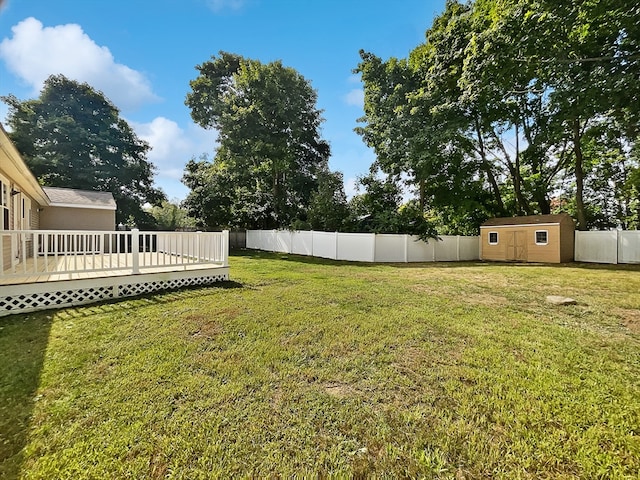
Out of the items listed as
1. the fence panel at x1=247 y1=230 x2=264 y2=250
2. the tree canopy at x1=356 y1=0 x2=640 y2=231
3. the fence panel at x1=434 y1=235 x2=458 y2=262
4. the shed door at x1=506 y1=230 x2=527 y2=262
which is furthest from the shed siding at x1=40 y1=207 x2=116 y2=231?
the shed door at x1=506 y1=230 x2=527 y2=262

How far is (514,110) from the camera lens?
56.5ft

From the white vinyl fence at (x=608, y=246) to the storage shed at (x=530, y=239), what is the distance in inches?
17.9

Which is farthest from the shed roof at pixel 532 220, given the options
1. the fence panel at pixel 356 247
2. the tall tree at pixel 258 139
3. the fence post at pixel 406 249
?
the tall tree at pixel 258 139

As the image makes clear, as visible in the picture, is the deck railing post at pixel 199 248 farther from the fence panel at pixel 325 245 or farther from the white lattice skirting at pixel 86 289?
the fence panel at pixel 325 245

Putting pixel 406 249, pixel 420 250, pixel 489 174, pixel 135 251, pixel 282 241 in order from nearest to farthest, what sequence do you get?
pixel 135 251 → pixel 406 249 → pixel 420 250 → pixel 282 241 → pixel 489 174

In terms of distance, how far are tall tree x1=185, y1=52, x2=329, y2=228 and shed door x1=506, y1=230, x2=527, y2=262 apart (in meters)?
11.6

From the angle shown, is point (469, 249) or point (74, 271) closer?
point (74, 271)

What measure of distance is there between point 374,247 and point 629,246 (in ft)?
37.4

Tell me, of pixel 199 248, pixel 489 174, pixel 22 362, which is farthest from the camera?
pixel 489 174

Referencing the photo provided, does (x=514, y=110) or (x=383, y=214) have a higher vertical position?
(x=514, y=110)

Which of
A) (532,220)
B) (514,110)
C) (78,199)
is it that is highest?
(514,110)

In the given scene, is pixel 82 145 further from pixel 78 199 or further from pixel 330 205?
pixel 330 205

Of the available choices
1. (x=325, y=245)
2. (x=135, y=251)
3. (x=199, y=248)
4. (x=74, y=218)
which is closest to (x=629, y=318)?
(x=199, y=248)

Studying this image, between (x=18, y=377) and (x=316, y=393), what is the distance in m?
2.76
